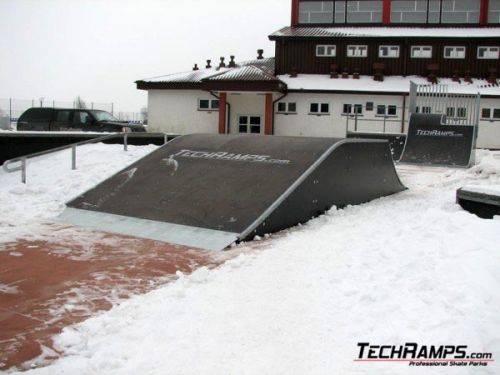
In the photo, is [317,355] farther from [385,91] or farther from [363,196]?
[385,91]

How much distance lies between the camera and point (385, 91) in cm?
2766

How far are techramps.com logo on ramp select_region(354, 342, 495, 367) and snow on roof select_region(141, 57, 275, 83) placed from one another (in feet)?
82.9

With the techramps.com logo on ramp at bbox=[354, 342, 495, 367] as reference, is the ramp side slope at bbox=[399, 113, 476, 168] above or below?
above

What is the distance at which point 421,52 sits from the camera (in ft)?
99.2

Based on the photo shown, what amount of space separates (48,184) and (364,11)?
27586 millimetres

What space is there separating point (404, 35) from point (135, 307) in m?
29.3

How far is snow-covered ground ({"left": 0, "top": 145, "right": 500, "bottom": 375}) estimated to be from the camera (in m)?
3.29

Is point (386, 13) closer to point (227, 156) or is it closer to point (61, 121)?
point (61, 121)

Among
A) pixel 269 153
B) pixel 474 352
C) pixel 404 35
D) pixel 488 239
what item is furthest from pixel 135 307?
pixel 404 35

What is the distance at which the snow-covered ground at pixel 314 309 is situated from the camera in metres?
3.29

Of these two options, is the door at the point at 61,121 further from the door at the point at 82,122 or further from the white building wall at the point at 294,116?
the white building wall at the point at 294,116

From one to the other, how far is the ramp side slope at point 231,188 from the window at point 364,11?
82.5 feet

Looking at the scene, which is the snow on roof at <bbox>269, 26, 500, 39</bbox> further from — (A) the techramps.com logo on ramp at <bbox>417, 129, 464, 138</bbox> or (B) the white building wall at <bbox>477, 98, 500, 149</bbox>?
(A) the techramps.com logo on ramp at <bbox>417, 129, 464, 138</bbox>

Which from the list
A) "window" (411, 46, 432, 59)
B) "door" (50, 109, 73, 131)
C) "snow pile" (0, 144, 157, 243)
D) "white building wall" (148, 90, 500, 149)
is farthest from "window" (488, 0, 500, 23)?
"snow pile" (0, 144, 157, 243)
